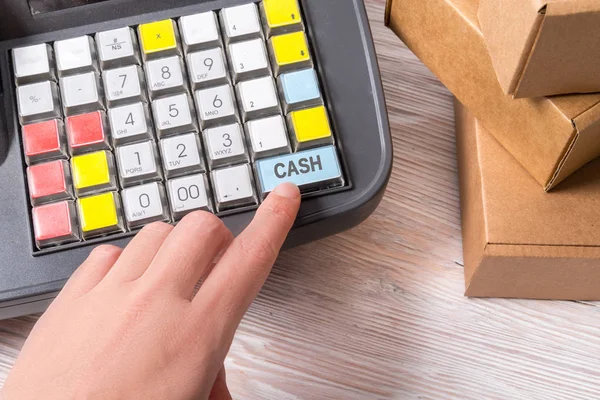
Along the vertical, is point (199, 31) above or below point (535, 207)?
above

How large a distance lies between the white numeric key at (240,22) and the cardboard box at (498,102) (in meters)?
Answer: 0.09

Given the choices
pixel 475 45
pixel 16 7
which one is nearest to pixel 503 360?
pixel 475 45

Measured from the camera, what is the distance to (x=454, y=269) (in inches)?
18.0

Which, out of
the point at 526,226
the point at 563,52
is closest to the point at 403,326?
the point at 526,226

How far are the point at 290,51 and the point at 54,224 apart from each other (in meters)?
0.17

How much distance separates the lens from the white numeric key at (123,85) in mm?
402

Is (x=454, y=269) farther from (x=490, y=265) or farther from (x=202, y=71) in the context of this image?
(x=202, y=71)

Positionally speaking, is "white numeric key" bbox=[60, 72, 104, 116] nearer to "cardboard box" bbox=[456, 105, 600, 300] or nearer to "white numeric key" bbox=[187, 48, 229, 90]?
"white numeric key" bbox=[187, 48, 229, 90]

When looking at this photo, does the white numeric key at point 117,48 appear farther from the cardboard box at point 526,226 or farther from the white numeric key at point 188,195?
the cardboard box at point 526,226

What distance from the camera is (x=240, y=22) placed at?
41cm

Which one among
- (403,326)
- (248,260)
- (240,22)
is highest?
(240,22)

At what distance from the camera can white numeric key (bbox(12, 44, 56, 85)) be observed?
41 centimetres

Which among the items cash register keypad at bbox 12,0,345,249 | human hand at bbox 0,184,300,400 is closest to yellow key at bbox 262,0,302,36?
cash register keypad at bbox 12,0,345,249

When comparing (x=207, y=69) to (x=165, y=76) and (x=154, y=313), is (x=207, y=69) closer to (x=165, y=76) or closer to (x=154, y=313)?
(x=165, y=76)
